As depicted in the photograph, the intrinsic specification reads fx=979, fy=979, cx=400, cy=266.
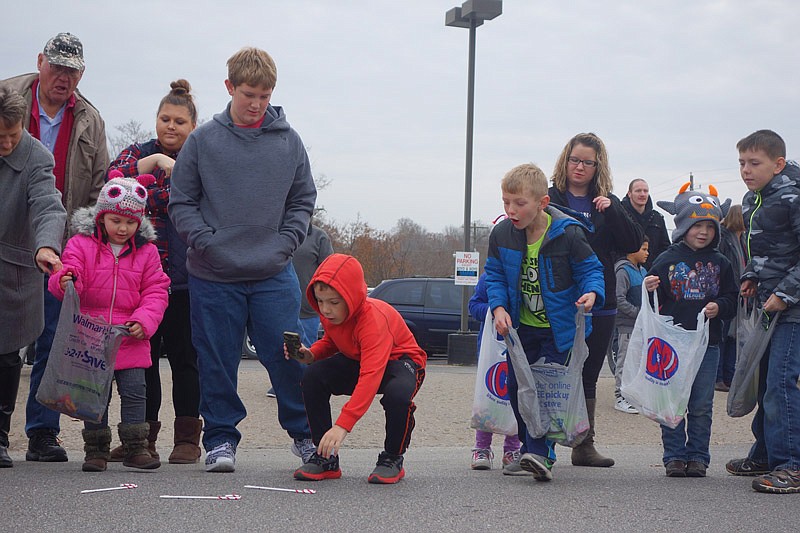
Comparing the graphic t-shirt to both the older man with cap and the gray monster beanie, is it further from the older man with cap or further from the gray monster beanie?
the older man with cap

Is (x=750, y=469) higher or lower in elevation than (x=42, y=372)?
lower

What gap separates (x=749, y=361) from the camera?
5.44m

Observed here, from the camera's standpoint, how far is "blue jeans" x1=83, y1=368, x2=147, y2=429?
5.07 metres

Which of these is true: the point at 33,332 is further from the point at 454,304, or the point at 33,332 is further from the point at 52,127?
the point at 454,304

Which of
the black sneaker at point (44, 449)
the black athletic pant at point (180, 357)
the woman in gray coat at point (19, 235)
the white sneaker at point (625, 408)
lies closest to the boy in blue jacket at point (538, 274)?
the black athletic pant at point (180, 357)

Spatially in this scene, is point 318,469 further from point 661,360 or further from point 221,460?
point 661,360

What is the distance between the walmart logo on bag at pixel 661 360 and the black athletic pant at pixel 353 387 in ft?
5.00

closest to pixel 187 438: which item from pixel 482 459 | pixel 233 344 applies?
pixel 233 344

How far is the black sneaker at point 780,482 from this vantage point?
4.89 meters

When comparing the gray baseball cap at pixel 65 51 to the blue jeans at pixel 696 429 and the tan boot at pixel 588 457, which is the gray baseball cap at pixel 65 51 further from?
the blue jeans at pixel 696 429

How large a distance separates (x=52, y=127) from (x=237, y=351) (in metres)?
1.77

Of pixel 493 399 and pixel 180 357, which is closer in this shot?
pixel 180 357

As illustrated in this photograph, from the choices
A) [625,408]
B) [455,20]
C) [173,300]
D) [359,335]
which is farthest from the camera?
[455,20]

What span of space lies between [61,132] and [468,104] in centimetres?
1171
